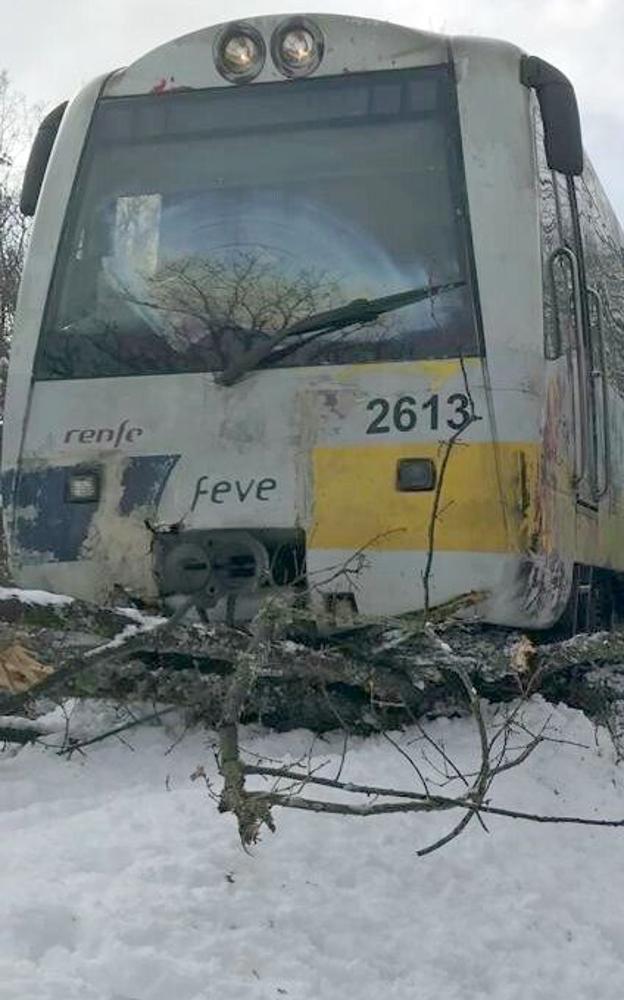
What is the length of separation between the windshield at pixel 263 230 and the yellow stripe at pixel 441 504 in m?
0.41

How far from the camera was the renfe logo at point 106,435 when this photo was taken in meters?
5.18

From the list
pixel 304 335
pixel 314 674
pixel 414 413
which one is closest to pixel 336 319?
pixel 304 335

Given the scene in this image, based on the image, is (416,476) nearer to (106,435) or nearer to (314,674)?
(314,674)

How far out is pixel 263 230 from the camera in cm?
531

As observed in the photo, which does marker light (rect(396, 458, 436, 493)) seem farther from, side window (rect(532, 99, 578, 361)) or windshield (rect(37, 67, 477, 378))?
side window (rect(532, 99, 578, 361))

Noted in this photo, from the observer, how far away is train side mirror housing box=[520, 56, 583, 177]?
521cm

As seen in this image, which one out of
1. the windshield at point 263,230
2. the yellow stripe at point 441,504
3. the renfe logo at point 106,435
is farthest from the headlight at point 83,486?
the yellow stripe at point 441,504

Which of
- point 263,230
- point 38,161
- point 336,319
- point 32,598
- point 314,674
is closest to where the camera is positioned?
point 32,598

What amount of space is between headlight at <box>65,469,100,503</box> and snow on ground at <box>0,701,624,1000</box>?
1.23 meters

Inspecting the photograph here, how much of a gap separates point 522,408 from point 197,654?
1.52 metres

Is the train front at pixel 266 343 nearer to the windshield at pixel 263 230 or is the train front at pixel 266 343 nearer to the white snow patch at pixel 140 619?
the windshield at pixel 263 230

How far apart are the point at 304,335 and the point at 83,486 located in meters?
1.03

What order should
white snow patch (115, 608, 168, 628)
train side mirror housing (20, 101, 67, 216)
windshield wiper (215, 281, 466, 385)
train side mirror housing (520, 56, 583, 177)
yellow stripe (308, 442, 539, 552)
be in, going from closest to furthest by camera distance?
white snow patch (115, 608, 168, 628)
yellow stripe (308, 442, 539, 552)
windshield wiper (215, 281, 466, 385)
train side mirror housing (520, 56, 583, 177)
train side mirror housing (20, 101, 67, 216)

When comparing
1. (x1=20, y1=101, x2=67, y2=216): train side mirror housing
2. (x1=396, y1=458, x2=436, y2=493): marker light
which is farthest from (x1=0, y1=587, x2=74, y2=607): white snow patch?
(x1=20, y1=101, x2=67, y2=216): train side mirror housing
